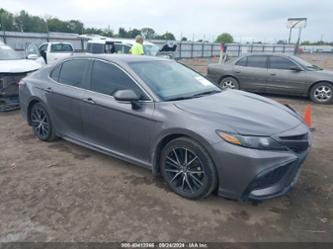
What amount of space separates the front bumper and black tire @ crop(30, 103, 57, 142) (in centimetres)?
309

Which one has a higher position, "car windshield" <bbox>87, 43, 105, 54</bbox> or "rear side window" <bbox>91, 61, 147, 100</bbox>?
"car windshield" <bbox>87, 43, 105, 54</bbox>

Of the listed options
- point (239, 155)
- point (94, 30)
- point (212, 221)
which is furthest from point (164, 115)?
point (94, 30)

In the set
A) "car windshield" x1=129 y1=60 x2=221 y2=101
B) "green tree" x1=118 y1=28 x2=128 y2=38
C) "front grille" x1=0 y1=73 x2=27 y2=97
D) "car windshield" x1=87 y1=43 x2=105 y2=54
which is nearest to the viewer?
"car windshield" x1=129 y1=60 x2=221 y2=101

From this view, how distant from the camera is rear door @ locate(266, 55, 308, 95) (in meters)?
8.79

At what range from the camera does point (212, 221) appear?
2965 millimetres

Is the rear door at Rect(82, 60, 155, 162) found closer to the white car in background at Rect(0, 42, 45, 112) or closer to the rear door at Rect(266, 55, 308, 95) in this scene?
the white car in background at Rect(0, 42, 45, 112)

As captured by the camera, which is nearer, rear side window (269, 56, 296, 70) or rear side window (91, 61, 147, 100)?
rear side window (91, 61, 147, 100)

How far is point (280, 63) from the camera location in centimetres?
922

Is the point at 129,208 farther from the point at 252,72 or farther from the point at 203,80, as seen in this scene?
the point at 252,72

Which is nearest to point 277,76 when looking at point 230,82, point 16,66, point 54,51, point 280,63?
point 280,63

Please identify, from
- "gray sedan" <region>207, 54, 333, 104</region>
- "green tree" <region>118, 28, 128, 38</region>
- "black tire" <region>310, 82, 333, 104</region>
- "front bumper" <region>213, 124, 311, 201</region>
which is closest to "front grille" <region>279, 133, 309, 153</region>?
"front bumper" <region>213, 124, 311, 201</region>

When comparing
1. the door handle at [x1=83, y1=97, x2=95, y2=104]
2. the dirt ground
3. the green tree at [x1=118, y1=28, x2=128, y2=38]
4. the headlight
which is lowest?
the dirt ground

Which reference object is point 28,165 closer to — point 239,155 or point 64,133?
point 64,133

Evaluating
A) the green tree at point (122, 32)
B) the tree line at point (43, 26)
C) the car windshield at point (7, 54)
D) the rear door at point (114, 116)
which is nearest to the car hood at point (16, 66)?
the car windshield at point (7, 54)
